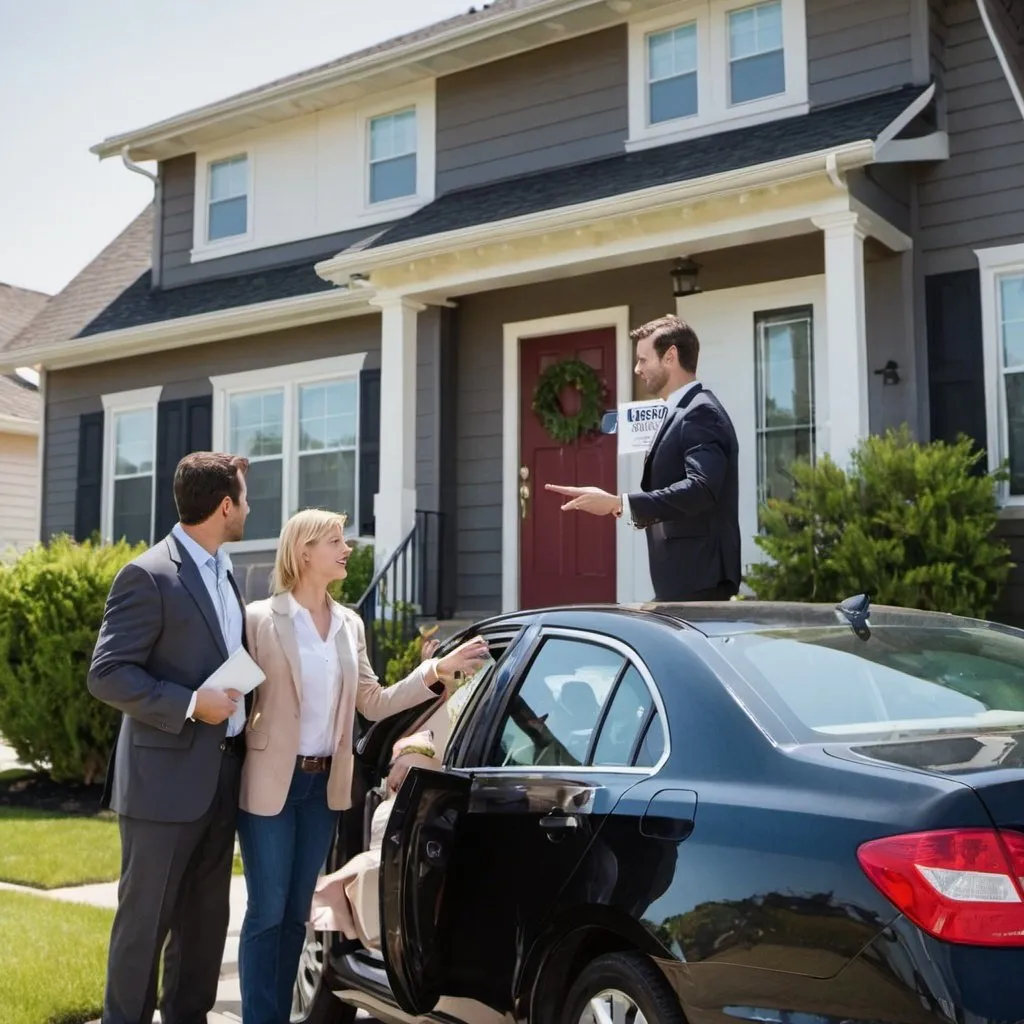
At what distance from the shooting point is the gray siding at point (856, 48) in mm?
9969

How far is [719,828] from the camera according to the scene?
9.44 ft

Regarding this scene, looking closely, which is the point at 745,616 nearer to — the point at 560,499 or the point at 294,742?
the point at 294,742

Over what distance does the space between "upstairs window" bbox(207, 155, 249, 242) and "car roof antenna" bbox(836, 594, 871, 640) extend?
12.4 m

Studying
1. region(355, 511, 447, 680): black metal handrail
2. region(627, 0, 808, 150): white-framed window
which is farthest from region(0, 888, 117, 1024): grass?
region(627, 0, 808, 150): white-framed window

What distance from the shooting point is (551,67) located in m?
12.2

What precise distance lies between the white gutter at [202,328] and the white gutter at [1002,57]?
560 cm

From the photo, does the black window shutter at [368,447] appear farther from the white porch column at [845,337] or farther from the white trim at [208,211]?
the white porch column at [845,337]

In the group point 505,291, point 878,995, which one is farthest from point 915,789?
point 505,291

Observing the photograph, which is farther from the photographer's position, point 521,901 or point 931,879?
point 521,901

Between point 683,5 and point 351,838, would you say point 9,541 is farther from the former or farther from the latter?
point 351,838

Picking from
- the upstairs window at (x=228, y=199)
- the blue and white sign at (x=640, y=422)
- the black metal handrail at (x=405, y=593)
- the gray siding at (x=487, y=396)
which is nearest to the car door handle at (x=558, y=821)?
the blue and white sign at (x=640, y=422)

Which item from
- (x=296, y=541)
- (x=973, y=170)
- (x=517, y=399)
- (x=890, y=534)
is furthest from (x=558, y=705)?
(x=517, y=399)

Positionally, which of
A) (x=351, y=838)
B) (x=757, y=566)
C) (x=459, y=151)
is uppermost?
(x=459, y=151)

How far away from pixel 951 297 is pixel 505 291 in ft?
13.3
